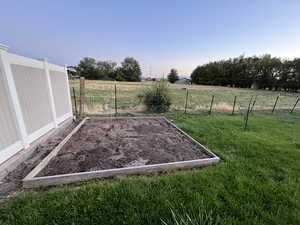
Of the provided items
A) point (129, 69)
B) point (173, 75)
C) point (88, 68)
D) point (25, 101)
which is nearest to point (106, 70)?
point (88, 68)

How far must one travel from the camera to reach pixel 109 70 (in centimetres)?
4684

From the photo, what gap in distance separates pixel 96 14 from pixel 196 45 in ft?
32.0

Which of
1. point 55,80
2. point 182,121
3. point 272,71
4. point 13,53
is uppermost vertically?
point 272,71

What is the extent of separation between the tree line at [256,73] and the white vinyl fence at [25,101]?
41231 mm

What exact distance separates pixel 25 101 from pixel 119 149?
6.48 ft

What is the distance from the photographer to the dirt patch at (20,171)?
1552 mm

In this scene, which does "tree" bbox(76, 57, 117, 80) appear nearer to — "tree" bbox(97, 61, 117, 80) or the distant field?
"tree" bbox(97, 61, 117, 80)

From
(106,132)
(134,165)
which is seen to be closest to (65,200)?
(134,165)

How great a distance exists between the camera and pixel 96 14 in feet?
25.3

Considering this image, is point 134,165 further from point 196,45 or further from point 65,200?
point 196,45

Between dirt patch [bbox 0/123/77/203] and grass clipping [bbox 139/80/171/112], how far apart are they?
3.96 m

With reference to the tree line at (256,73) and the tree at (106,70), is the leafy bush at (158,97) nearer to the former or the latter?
the tree line at (256,73)

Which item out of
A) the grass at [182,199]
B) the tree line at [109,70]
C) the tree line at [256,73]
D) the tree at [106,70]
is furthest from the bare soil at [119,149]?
the tree at [106,70]

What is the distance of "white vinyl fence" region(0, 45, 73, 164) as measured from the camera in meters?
1.94
